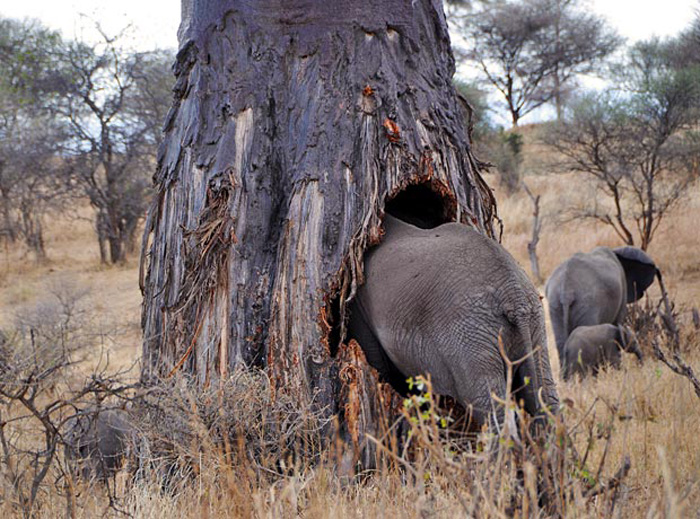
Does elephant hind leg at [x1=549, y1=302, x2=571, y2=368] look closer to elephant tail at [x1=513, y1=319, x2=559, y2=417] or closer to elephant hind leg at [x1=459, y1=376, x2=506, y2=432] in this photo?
elephant tail at [x1=513, y1=319, x2=559, y2=417]

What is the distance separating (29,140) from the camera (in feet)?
64.7

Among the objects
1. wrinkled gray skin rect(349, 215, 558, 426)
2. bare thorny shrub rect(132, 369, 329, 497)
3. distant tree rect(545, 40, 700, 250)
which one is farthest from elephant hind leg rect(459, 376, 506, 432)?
distant tree rect(545, 40, 700, 250)

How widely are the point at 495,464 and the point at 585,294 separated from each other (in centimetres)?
611

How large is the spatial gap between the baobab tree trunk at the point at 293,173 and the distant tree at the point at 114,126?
15835mm

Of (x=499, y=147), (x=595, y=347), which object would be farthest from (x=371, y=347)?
(x=499, y=147)

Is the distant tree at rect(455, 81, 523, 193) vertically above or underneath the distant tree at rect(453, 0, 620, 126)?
underneath

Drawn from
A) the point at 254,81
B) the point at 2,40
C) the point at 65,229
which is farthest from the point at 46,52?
the point at 254,81

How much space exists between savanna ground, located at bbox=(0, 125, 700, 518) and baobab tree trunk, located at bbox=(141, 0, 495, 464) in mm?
568

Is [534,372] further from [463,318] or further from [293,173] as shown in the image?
[293,173]

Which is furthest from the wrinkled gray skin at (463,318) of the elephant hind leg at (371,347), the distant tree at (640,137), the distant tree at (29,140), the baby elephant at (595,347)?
the distant tree at (29,140)

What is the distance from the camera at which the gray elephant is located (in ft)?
27.7

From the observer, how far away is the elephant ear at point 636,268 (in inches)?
373

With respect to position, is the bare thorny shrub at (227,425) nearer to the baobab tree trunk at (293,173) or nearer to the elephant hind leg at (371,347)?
the baobab tree trunk at (293,173)

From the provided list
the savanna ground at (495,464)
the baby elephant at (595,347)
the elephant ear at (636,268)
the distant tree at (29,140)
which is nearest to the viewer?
the savanna ground at (495,464)
